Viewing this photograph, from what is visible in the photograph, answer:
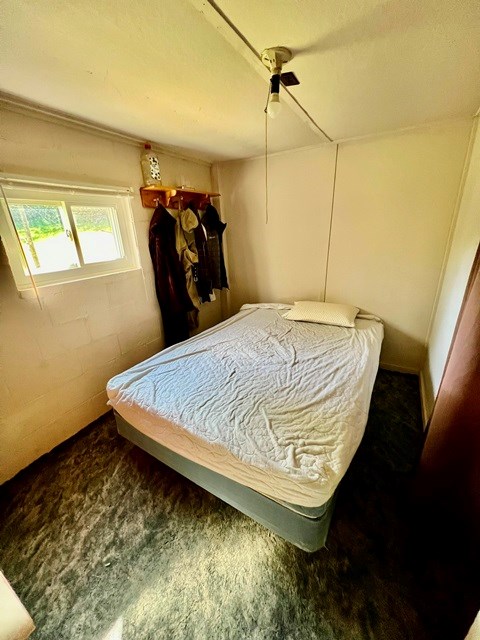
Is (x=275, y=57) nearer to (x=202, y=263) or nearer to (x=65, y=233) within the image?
(x=65, y=233)

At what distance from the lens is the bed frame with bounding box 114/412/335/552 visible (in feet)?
3.32

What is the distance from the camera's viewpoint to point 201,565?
1.13 meters

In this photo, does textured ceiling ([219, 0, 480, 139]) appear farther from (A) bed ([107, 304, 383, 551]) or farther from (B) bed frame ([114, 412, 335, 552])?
(B) bed frame ([114, 412, 335, 552])

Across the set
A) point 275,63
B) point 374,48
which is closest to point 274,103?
point 275,63

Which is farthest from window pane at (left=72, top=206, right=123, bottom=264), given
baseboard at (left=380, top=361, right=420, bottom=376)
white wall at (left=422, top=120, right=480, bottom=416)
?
baseboard at (left=380, top=361, right=420, bottom=376)

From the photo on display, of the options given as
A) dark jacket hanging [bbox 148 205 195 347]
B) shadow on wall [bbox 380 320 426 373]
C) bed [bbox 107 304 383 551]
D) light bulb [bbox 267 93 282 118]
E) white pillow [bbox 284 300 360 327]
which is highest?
light bulb [bbox 267 93 282 118]

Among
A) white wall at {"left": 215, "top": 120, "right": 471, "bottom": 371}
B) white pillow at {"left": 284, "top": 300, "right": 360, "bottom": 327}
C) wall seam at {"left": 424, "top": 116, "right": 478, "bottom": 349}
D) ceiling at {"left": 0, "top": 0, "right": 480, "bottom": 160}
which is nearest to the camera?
ceiling at {"left": 0, "top": 0, "right": 480, "bottom": 160}

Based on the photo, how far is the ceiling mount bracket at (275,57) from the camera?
1.03 m

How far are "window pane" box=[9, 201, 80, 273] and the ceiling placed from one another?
59 cm

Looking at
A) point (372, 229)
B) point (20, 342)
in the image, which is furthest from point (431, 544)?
point (20, 342)

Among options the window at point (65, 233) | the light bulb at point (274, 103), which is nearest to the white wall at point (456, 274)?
the light bulb at point (274, 103)

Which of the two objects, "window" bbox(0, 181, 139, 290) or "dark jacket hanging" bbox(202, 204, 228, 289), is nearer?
"window" bbox(0, 181, 139, 290)

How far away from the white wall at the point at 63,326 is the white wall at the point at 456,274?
7.80 feet

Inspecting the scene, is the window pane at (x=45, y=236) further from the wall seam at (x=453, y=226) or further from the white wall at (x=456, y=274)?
the wall seam at (x=453, y=226)
